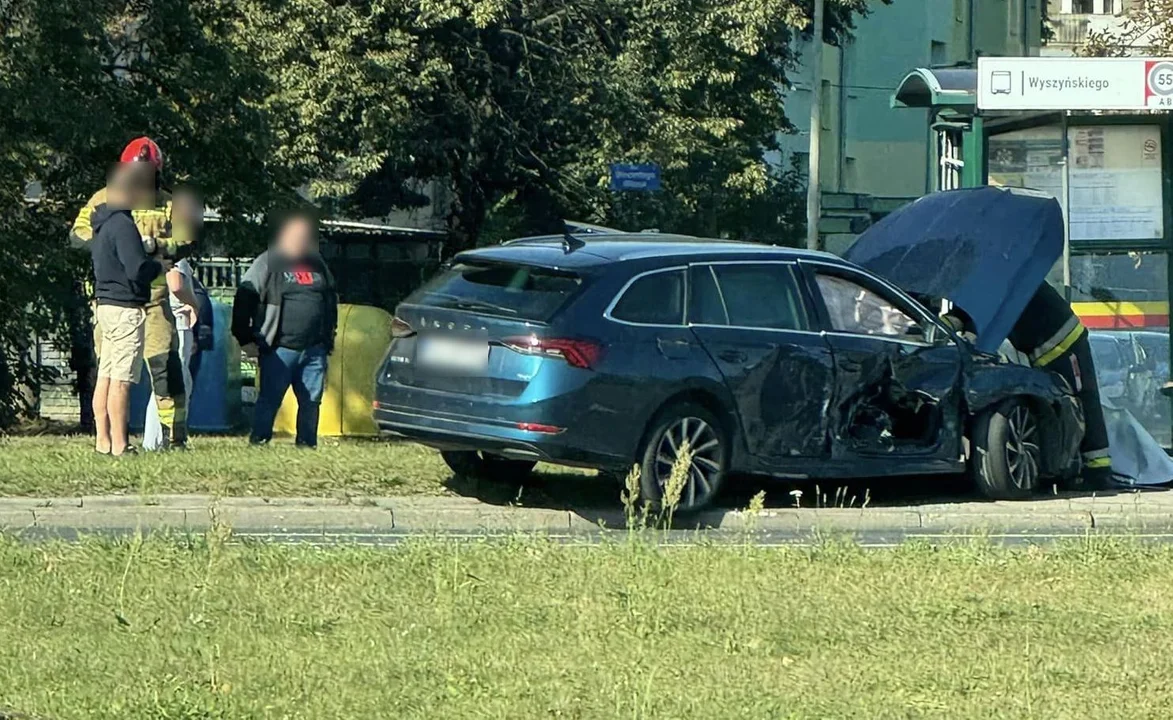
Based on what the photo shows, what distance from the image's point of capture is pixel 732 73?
35.9 metres

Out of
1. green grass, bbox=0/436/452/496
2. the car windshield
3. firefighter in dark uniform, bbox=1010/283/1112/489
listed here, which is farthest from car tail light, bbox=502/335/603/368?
the car windshield

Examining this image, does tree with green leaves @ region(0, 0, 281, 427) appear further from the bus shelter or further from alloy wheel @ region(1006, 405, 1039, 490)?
alloy wheel @ region(1006, 405, 1039, 490)

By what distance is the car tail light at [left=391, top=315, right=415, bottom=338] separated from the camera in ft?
38.1

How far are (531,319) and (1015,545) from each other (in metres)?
2.80

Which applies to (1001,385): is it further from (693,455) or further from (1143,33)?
(1143,33)

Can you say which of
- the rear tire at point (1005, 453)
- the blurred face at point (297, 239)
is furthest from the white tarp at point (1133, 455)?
the blurred face at point (297, 239)

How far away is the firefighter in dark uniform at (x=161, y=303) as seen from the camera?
13.3 meters

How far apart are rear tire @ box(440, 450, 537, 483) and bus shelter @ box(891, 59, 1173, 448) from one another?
533 centimetres

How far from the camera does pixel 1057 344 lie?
13664 millimetres

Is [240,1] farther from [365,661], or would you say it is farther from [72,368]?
[365,661]

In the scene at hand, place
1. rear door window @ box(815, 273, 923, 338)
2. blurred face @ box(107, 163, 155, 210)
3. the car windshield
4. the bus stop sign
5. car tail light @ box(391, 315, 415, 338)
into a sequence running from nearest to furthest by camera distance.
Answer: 1. car tail light @ box(391, 315, 415, 338)
2. rear door window @ box(815, 273, 923, 338)
3. blurred face @ box(107, 163, 155, 210)
4. the bus stop sign
5. the car windshield

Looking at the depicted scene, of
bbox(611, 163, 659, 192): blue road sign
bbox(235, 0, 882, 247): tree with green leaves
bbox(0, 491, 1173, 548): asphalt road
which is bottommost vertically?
bbox(0, 491, 1173, 548): asphalt road

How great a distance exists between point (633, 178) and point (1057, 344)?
48.4 feet

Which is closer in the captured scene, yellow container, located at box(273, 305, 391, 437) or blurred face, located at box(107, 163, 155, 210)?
blurred face, located at box(107, 163, 155, 210)
